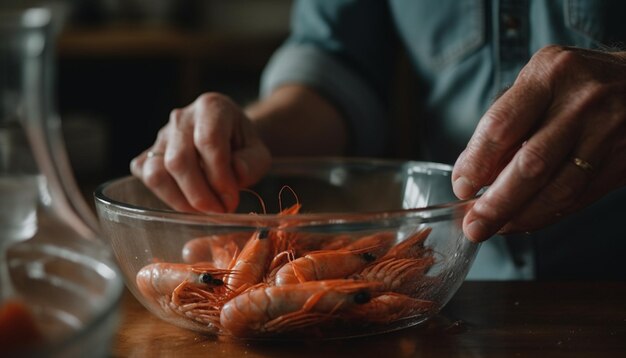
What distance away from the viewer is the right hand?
0.79 metres

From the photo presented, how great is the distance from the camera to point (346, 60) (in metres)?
1.30

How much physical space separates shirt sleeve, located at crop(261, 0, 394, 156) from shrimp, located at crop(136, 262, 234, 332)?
0.66 m

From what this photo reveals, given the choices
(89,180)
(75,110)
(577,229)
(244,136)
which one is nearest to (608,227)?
(577,229)

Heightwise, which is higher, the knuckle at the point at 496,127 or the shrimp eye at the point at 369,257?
the knuckle at the point at 496,127

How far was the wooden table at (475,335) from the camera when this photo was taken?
0.55 m

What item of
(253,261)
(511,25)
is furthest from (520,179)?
(511,25)

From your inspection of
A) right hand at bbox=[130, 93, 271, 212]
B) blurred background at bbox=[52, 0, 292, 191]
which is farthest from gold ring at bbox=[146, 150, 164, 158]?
blurred background at bbox=[52, 0, 292, 191]

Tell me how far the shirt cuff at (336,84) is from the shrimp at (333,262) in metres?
0.64

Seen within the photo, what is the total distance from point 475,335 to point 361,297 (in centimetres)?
11

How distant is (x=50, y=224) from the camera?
0.50 m

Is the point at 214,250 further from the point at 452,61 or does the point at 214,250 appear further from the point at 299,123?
the point at 452,61

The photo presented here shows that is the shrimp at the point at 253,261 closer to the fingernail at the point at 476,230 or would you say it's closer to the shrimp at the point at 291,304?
the shrimp at the point at 291,304

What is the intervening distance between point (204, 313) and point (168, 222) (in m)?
0.08

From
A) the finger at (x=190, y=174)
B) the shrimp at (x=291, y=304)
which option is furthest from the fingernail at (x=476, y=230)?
the finger at (x=190, y=174)
